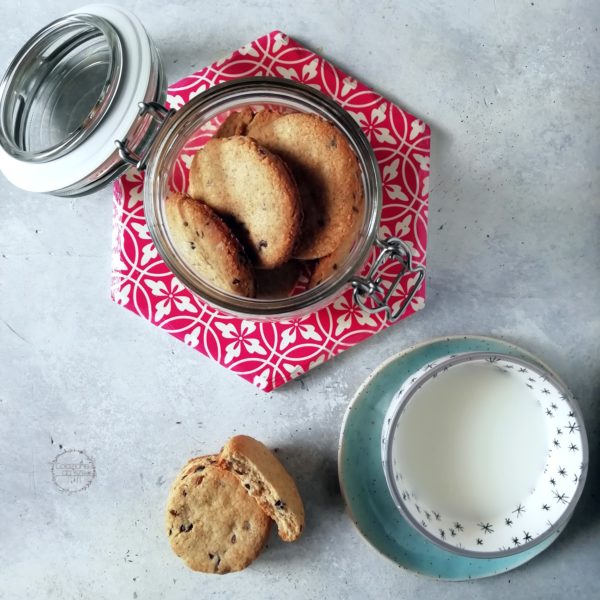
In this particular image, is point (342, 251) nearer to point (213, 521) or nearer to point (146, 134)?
point (146, 134)

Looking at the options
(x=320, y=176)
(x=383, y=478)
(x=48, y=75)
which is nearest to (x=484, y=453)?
(x=383, y=478)

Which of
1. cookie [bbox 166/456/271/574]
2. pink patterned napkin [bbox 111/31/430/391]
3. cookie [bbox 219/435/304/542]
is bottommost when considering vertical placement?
cookie [bbox 166/456/271/574]

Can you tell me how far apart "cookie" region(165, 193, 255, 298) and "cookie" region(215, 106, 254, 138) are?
96 mm

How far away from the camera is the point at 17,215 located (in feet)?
2.86

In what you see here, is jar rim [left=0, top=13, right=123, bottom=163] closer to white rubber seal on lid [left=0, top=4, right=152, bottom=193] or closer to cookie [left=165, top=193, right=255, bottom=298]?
white rubber seal on lid [left=0, top=4, right=152, bottom=193]

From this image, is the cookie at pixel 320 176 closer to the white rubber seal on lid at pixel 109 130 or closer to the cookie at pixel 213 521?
the white rubber seal on lid at pixel 109 130

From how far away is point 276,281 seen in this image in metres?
0.76

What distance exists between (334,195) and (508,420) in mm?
316

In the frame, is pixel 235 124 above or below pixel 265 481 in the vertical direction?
above

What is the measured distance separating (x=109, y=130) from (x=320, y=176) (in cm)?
22

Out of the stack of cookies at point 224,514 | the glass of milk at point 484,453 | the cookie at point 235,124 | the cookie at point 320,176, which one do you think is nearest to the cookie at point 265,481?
the stack of cookies at point 224,514

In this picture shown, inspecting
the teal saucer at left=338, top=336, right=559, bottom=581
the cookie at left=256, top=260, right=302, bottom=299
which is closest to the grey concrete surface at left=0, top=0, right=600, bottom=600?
the teal saucer at left=338, top=336, right=559, bottom=581

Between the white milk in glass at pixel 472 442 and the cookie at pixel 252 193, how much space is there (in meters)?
0.23

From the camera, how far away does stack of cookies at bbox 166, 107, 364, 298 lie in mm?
682
